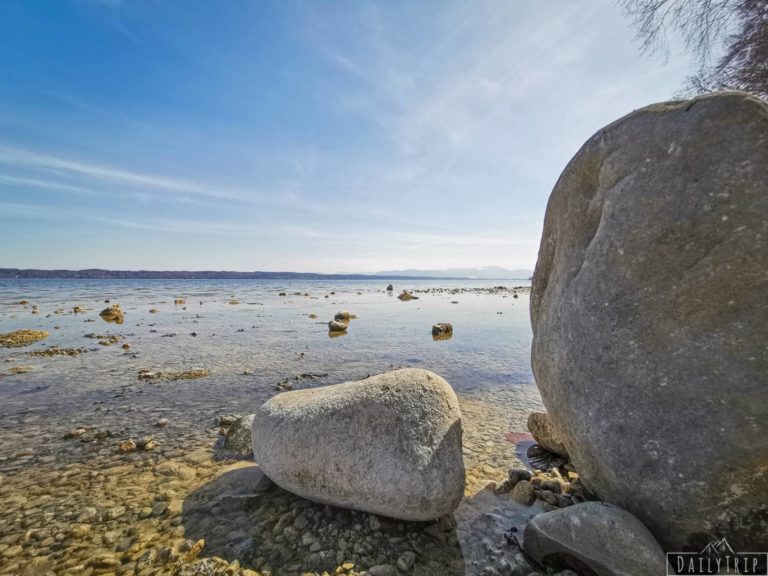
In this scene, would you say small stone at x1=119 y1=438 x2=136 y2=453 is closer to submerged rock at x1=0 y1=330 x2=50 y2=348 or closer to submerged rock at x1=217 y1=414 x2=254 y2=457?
submerged rock at x1=217 y1=414 x2=254 y2=457

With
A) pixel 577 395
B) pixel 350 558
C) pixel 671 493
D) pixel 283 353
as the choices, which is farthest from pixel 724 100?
pixel 283 353

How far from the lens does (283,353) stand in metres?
11.3

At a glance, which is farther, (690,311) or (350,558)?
(350,558)

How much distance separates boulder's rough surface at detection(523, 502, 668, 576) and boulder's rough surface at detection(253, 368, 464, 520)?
82cm

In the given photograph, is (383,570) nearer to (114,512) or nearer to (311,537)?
(311,537)

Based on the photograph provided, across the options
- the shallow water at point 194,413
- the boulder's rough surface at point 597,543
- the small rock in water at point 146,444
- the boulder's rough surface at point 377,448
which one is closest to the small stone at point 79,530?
the shallow water at point 194,413

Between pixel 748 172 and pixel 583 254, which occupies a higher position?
pixel 748 172

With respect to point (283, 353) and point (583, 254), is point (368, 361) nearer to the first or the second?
point (283, 353)

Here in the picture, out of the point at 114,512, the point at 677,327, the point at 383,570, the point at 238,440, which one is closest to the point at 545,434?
the point at 677,327

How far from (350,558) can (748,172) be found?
4138 millimetres

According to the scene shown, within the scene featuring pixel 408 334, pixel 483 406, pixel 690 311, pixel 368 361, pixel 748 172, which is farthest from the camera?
pixel 408 334

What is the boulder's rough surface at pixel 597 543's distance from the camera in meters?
2.33

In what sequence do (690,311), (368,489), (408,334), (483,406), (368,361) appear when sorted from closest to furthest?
(690,311) < (368,489) < (483,406) < (368,361) < (408,334)

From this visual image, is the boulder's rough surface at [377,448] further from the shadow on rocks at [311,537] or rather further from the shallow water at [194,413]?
the shallow water at [194,413]
